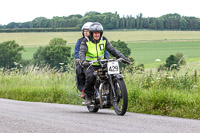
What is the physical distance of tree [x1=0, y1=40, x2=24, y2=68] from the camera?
300 ft

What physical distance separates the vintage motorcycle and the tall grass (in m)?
0.96

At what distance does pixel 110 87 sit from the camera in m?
8.98

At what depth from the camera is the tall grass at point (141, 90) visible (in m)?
9.21

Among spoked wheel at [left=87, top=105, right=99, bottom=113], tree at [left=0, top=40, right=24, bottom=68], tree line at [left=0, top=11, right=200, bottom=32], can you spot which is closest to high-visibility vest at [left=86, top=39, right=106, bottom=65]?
spoked wheel at [left=87, top=105, right=99, bottom=113]

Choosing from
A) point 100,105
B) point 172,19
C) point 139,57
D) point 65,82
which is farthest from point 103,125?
point 172,19

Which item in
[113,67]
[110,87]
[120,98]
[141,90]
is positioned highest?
[113,67]

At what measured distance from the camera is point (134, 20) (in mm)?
130250

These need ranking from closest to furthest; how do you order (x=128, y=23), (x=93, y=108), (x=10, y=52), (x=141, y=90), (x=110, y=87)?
(x=110, y=87) < (x=93, y=108) < (x=141, y=90) < (x=10, y=52) < (x=128, y=23)

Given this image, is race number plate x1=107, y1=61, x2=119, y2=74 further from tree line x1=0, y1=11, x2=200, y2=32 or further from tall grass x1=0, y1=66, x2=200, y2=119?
tree line x1=0, y1=11, x2=200, y2=32

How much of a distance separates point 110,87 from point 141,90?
77.6 inches

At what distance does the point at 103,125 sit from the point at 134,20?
12462 centimetres

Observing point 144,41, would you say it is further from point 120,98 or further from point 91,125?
point 91,125

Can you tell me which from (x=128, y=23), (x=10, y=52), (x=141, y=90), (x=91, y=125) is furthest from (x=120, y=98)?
(x=128, y=23)

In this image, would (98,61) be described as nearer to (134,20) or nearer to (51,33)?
(51,33)
